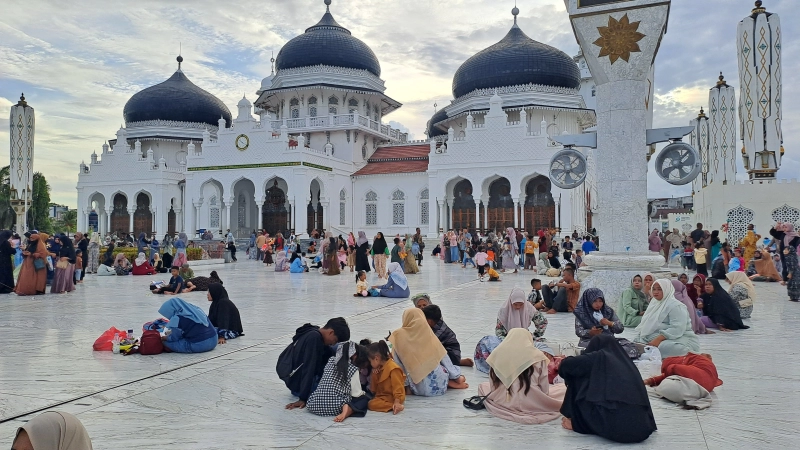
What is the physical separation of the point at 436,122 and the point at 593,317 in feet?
103

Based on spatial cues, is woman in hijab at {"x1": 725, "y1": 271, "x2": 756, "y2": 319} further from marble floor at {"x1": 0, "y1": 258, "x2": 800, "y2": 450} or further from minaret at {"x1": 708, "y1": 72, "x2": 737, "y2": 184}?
minaret at {"x1": 708, "y1": 72, "x2": 737, "y2": 184}

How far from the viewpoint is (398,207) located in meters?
30.0

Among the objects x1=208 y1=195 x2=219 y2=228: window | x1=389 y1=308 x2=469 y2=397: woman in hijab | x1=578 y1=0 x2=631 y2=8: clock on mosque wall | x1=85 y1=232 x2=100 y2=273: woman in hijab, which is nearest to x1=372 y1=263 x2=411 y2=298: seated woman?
x1=578 y1=0 x2=631 y2=8: clock on mosque wall

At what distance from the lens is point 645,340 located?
5637 mm

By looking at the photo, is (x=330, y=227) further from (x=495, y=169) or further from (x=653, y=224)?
(x=653, y=224)

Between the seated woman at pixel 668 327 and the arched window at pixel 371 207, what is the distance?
25.4 m

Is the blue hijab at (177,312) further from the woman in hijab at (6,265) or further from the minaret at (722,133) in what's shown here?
the minaret at (722,133)

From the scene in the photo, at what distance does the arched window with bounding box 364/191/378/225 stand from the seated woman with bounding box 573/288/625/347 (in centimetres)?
2524

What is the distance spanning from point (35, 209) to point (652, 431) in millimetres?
42230

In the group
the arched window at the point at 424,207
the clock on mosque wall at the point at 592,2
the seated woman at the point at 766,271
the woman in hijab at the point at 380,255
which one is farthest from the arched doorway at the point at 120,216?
the clock on mosque wall at the point at 592,2

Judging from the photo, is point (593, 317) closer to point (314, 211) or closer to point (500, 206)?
point (500, 206)

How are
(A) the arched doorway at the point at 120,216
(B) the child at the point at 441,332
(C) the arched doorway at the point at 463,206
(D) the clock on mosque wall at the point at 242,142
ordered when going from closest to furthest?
(B) the child at the point at 441,332 → (C) the arched doorway at the point at 463,206 → (D) the clock on mosque wall at the point at 242,142 → (A) the arched doorway at the point at 120,216

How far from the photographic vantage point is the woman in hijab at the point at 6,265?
10.9 meters

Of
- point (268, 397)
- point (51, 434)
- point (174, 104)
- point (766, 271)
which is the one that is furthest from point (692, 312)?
point (174, 104)
